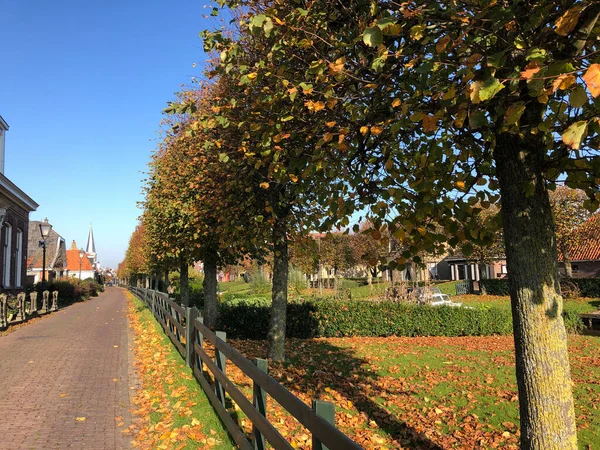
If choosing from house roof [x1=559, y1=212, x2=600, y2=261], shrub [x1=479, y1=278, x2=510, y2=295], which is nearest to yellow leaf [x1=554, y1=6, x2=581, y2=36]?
house roof [x1=559, y1=212, x2=600, y2=261]

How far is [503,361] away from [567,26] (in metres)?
9.72

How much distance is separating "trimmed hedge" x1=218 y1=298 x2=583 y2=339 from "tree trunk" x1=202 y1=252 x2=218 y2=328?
384mm

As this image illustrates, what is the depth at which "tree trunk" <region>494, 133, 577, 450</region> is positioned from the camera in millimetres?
3234

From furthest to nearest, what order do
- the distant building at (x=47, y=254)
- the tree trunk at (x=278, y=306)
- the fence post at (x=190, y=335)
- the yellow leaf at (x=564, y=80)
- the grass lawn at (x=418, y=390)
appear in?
the distant building at (x=47, y=254) < the tree trunk at (x=278, y=306) < the fence post at (x=190, y=335) < the grass lawn at (x=418, y=390) < the yellow leaf at (x=564, y=80)

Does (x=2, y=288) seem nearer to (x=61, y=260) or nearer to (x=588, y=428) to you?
(x=588, y=428)

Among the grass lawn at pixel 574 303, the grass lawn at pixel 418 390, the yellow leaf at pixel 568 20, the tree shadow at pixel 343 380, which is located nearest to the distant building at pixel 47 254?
the grass lawn at pixel 418 390

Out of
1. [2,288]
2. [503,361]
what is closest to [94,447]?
[503,361]

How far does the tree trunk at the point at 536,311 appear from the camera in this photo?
323 cm

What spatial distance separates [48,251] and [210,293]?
43.9m

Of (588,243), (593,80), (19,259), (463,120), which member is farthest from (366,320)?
(588,243)

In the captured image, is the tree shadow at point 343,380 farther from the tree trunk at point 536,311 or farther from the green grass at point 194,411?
the tree trunk at point 536,311

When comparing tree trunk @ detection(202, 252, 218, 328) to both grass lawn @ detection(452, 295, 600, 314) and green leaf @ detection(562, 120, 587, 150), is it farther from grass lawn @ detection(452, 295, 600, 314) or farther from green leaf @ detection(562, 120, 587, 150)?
grass lawn @ detection(452, 295, 600, 314)

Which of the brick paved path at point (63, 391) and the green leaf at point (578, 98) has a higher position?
the green leaf at point (578, 98)

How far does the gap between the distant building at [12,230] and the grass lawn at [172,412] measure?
15.8m
